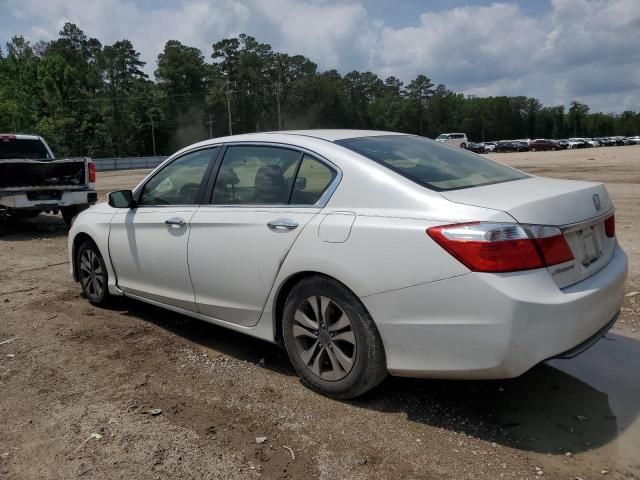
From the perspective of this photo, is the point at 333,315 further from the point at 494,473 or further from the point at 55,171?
the point at 55,171

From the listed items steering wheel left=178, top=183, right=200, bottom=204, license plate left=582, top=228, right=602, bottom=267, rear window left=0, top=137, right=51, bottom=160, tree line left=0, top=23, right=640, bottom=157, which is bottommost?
license plate left=582, top=228, right=602, bottom=267

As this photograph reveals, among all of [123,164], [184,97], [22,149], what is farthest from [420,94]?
[22,149]

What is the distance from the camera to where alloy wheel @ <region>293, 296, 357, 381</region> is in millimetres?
3332

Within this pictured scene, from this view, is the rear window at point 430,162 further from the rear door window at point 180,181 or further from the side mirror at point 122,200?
the side mirror at point 122,200

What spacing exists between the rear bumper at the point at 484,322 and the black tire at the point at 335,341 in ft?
0.31

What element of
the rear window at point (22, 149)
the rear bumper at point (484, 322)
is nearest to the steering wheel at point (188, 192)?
the rear bumper at point (484, 322)

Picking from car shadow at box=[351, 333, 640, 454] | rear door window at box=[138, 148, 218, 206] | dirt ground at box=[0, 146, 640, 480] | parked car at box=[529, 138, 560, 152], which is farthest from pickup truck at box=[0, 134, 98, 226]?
parked car at box=[529, 138, 560, 152]

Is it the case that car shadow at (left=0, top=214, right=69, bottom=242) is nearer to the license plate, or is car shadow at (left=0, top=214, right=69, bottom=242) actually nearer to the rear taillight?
the rear taillight

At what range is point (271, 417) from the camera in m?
3.34

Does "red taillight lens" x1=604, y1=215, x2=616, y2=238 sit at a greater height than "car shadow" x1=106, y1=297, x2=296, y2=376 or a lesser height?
greater

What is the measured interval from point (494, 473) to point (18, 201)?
32.4ft

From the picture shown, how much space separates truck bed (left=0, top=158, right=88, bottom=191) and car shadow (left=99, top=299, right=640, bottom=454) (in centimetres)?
784

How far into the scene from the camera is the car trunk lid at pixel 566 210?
295cm

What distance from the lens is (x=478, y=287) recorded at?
110 inches
